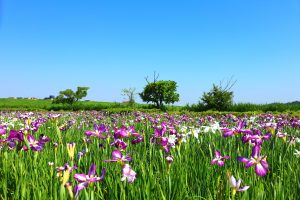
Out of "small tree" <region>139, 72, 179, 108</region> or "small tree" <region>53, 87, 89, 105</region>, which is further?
"small tree" <region>53, 87, 89, 105</region>

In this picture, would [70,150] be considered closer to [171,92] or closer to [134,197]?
[134,197]

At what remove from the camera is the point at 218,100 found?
29.2 metres

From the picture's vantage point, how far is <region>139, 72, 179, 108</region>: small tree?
37.9 m

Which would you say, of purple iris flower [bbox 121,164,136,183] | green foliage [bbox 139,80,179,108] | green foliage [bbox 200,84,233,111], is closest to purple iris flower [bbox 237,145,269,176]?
purple iris flower [bbox 121,164,136,183]

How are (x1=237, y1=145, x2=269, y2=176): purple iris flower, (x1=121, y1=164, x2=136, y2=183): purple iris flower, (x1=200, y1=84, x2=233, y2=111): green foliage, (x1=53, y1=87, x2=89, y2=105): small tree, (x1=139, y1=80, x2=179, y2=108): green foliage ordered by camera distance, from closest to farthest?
(x1=121, y1=164, x2=136, y2=183): purple iris flower
(x1=237, y1=145, x2=269, y2=176): purple iris flower
(x1=200, y1=84, x2=233, y2=111): green foliage
(x1=139, y1=80, x2=179, y2=108): green foliage
(x1=53, y1=87, x2=89, y2=105): small tree

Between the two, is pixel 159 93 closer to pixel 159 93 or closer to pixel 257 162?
pixel 159 93

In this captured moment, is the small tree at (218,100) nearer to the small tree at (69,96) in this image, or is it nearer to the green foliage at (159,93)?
the green foliage at (159,93)

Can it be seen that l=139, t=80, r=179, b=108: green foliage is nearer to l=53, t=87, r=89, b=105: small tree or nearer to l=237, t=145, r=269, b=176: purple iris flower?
l=53, t=87, r=89, b=105: small tree

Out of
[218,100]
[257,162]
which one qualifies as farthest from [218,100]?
[257,162]

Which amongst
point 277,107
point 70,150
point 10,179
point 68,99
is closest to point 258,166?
point 70,150

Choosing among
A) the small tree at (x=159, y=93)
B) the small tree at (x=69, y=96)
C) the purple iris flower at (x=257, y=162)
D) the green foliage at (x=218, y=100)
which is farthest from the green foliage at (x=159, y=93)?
the purple iris flower at (x=257, y=162)

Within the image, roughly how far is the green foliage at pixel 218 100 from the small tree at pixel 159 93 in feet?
29.5

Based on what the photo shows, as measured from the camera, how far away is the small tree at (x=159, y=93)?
37938 millimetres

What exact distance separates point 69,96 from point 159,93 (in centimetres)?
1875
